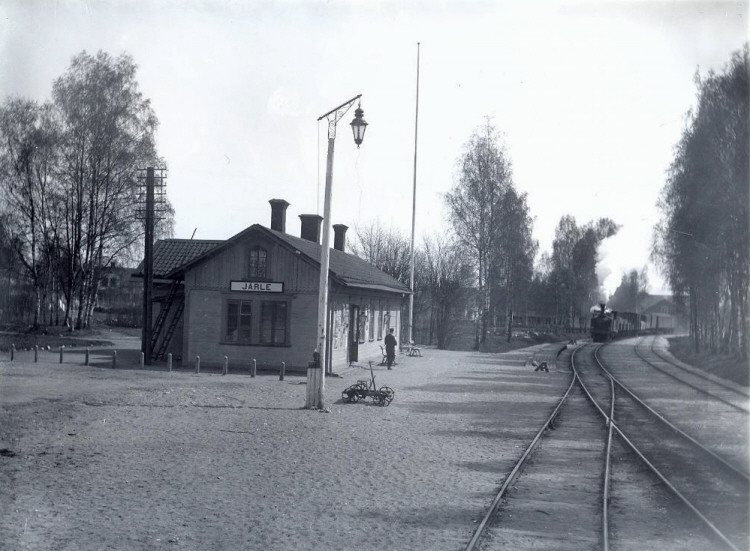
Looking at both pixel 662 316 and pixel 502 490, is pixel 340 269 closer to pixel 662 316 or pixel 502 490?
pixel 502 490

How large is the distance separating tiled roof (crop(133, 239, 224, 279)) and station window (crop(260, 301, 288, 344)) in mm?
7233

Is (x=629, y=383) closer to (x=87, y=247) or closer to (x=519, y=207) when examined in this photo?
(x=519, y=207)

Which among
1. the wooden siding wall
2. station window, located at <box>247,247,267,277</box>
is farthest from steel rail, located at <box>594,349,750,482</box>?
station window, located at <box>247,247,267,277</box>

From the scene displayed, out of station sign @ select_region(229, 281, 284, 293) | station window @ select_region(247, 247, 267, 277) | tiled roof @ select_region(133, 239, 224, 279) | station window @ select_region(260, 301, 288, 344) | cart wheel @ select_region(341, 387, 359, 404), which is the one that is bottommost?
cart wheel @ select_region(341, 387, 359, 404)

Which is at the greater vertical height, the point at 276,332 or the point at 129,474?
the point at 276,332

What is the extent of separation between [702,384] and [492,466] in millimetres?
17017

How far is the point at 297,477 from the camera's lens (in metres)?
8.81

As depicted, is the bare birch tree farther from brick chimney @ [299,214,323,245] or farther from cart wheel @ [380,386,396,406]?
cart wheel @ [380,386,396,406]

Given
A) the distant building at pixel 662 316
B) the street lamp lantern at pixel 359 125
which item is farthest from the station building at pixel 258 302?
the distant building at pixel 662 316

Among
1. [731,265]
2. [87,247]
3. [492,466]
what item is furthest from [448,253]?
[492,466]

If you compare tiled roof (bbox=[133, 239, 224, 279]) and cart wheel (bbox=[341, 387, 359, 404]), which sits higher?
tiled roof (bbox=[133, 239, 224, 279])

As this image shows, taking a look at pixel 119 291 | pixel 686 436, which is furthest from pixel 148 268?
pixel 119 291

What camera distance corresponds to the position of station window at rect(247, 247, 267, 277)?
73.2 ft

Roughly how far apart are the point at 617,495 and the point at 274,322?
1517 centimetres
